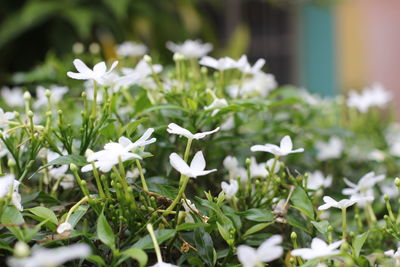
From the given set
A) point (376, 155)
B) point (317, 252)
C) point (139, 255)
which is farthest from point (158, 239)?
point (376, 155)

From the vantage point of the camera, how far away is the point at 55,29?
98.5 inches

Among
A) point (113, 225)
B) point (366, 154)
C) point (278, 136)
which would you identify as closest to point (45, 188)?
point (113, 225)

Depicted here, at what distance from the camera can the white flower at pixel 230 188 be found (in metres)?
0.62

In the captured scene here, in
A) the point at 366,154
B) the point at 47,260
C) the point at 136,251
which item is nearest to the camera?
the point at 47,260

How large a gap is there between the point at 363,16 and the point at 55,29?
2.76m

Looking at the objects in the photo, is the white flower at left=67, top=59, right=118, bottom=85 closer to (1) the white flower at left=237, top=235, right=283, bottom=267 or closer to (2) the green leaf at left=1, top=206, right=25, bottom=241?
(2) the green leaf at left=1, top=206, right=25, bottom=241

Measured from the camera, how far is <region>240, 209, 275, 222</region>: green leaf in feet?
1.95

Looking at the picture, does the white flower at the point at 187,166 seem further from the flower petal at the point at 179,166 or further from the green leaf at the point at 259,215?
the green leaf at the point at 259,215

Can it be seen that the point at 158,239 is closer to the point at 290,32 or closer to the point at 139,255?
the point at 139,255

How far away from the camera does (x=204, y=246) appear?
56 cm

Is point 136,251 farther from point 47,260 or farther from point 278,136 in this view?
point 278,136

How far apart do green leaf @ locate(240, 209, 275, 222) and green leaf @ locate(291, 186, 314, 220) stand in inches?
1.6

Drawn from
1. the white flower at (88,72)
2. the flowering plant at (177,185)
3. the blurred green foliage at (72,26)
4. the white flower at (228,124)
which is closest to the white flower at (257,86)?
the flowering plant at (177,185)

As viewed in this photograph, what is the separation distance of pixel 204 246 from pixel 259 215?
0.27 feet
